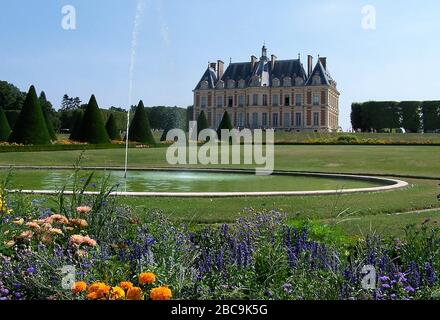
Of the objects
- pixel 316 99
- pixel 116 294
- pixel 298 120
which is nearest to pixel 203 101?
pixel 298 120

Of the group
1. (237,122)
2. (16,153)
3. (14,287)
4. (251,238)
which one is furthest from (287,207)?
(237,122)

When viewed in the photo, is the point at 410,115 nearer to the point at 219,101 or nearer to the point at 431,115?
the point at 431,115

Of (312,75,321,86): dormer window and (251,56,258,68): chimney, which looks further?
(251,56,258,68): chimney

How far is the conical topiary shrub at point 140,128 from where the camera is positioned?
93.1 ft

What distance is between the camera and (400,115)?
54656 millimetres

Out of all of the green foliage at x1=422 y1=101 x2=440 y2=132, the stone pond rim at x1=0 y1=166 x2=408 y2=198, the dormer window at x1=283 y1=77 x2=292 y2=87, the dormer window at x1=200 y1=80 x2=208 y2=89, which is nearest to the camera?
the stone pond rim at x1=0 y1=166 x2=408 y2=198

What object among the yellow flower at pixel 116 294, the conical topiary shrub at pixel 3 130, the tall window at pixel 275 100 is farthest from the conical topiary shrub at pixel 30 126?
the tall window at pixel 275 100

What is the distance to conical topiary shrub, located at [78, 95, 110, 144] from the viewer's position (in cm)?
2548

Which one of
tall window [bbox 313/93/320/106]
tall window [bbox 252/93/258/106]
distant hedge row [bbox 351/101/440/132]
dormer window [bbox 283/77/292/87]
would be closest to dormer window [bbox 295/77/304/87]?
dormer window [bbox 283/77/292/87]

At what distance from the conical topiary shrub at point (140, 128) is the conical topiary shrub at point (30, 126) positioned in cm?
626

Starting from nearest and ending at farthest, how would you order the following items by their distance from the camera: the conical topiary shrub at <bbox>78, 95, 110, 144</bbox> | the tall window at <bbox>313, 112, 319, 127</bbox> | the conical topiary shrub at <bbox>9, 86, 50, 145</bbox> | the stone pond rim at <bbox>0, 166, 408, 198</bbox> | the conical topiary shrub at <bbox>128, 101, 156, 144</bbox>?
the stone pond rim at <bbox>0, 166, 408, 198</bbox>, the conical topiary shrub at <bbox>9, 86, 50, 145</bbox>, the conical topiary shrub at <bbox>78, 95, 110, 144</bbox>, the conical topiary shrub at <bbox>128, 101, 156, 144</bbox>, the tall window at <bbox>313, 112, 319, 127</bbox>

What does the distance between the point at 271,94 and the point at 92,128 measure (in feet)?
125

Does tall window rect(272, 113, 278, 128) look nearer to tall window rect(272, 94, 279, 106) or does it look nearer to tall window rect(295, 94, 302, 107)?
tall window rect(272, 94, 279, 106)

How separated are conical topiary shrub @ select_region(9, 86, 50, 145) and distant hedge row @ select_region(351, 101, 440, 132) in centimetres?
4088
